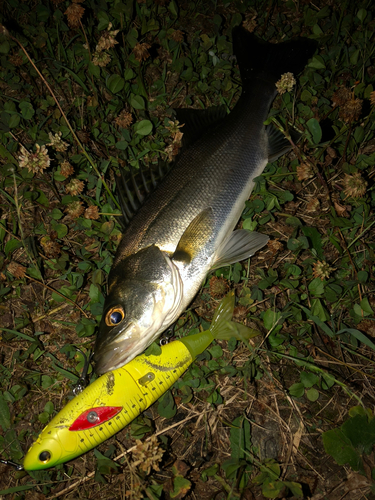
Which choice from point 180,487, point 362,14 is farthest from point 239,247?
point 362,14

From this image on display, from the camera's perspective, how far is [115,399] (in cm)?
263

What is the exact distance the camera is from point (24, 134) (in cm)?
377

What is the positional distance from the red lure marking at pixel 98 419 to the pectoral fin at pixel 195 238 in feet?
3.95

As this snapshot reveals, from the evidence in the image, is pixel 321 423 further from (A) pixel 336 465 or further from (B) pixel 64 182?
(B) pixel 64 182

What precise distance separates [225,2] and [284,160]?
1976 millimetres

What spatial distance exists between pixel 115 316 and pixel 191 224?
2.99 feet

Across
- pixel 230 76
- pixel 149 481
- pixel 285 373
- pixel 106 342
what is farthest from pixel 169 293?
pixel 230 76

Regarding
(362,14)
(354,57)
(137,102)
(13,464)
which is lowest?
(13,464)

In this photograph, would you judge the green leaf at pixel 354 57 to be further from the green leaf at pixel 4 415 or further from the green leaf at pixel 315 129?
the green leaf at pixel 4 415

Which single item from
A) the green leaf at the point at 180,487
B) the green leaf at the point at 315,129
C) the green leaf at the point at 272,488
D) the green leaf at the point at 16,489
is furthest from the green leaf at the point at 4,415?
the green leaf at the point at 315,129

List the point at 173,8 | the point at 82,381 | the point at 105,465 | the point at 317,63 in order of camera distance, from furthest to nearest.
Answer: the point at 173,8, the point at 317,63, the point at 82,381, the point at 105,465

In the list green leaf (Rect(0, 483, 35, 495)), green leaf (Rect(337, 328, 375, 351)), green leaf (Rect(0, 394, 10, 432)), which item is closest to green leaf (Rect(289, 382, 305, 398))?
green leaf (Rect(337, 328, 375, 351))

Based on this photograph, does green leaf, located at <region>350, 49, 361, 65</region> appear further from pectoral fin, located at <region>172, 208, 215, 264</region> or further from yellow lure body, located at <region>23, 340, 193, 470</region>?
yellow lure body, located at <region>23, 340, 193, 470</region>

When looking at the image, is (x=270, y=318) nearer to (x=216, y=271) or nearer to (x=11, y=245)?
(x=216, y=271)
